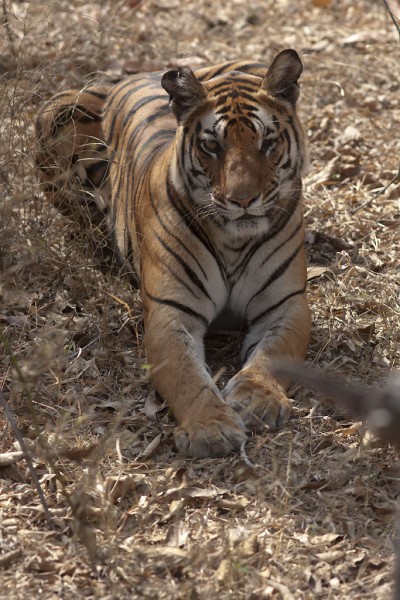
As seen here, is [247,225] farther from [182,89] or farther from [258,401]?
[258,401]

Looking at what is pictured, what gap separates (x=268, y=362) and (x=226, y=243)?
588mm

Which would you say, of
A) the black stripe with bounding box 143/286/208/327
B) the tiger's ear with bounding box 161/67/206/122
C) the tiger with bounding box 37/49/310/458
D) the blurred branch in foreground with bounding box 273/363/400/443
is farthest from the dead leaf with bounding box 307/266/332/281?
the blurred branch in foreground with bounding box 273/363/400/443

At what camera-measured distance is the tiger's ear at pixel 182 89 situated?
422 centimetres

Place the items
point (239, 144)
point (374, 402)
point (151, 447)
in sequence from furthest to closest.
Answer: point (239, 144)
point (151, 447)
point (374, 402)

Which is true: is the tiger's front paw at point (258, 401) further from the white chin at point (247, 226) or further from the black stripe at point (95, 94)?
the black stripe at point (95, 94)

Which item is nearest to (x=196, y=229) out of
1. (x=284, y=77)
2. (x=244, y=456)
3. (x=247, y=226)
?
(x=247, y=226)

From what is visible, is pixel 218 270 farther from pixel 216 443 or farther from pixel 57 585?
pixel 57 585

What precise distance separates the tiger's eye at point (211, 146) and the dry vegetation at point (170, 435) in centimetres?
80

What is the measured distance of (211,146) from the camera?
4.17m

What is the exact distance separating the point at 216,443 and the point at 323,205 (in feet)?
8.26

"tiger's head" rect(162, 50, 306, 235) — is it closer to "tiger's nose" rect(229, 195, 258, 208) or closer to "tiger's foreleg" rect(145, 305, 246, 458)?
"tiger's nose" rect(229, 195, 258, 208)

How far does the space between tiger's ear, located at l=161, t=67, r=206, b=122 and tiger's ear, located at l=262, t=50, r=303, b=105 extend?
0.30 meters

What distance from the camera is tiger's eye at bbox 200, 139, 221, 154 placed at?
4160 mm

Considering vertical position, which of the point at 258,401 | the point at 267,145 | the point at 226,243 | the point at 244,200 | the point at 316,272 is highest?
the point at 267,145
